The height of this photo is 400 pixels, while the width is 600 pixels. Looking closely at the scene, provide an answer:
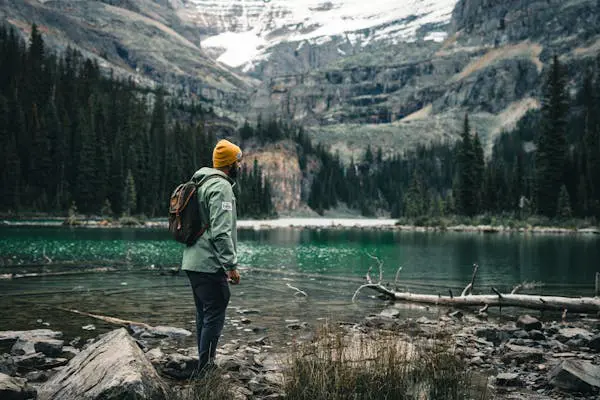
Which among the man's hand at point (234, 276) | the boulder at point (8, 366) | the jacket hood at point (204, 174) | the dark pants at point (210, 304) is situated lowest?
the boulder at point (8, 366)

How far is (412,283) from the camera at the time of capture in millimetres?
27844

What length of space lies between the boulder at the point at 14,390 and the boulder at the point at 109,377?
0.19m

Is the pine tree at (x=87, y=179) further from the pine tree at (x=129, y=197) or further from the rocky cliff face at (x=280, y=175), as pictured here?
the rocky cliff face at (x=280, y=175)

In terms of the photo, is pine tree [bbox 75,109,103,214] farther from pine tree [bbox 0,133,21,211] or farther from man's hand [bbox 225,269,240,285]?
man's hand [bbox 225,269,240,285]

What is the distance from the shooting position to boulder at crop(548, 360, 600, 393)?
29.3ft

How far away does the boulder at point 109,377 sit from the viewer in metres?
6.69

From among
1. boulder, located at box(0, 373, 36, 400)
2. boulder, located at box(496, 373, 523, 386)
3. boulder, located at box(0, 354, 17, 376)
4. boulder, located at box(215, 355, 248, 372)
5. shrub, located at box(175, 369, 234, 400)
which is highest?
shrub, located at box(175, 369, 234, 400)

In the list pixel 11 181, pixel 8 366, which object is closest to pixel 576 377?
pixel 8 366

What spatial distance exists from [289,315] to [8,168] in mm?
109174

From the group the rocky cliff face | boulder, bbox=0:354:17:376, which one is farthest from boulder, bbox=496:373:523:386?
the rocky cliff face

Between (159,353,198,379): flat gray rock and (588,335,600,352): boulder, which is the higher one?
(159,353,198,379): flat gray rock

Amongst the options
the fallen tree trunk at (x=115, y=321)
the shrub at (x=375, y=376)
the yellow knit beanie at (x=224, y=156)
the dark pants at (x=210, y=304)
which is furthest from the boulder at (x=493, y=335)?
the yellow knit beanie at (x=224, y=156)

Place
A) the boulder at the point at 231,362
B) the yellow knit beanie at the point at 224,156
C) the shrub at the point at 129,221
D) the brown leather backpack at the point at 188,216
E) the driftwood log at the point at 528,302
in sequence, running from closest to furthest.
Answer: the brown leather backpack at the point at 188,216, the yellow knit beanie at the point at 224,156, the boulder at the point at 231,362, the driftwood log at the point at 528,302, the shrub at the point at 129,221

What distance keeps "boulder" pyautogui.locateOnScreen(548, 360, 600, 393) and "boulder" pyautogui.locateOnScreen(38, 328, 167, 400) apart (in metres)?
6.19
